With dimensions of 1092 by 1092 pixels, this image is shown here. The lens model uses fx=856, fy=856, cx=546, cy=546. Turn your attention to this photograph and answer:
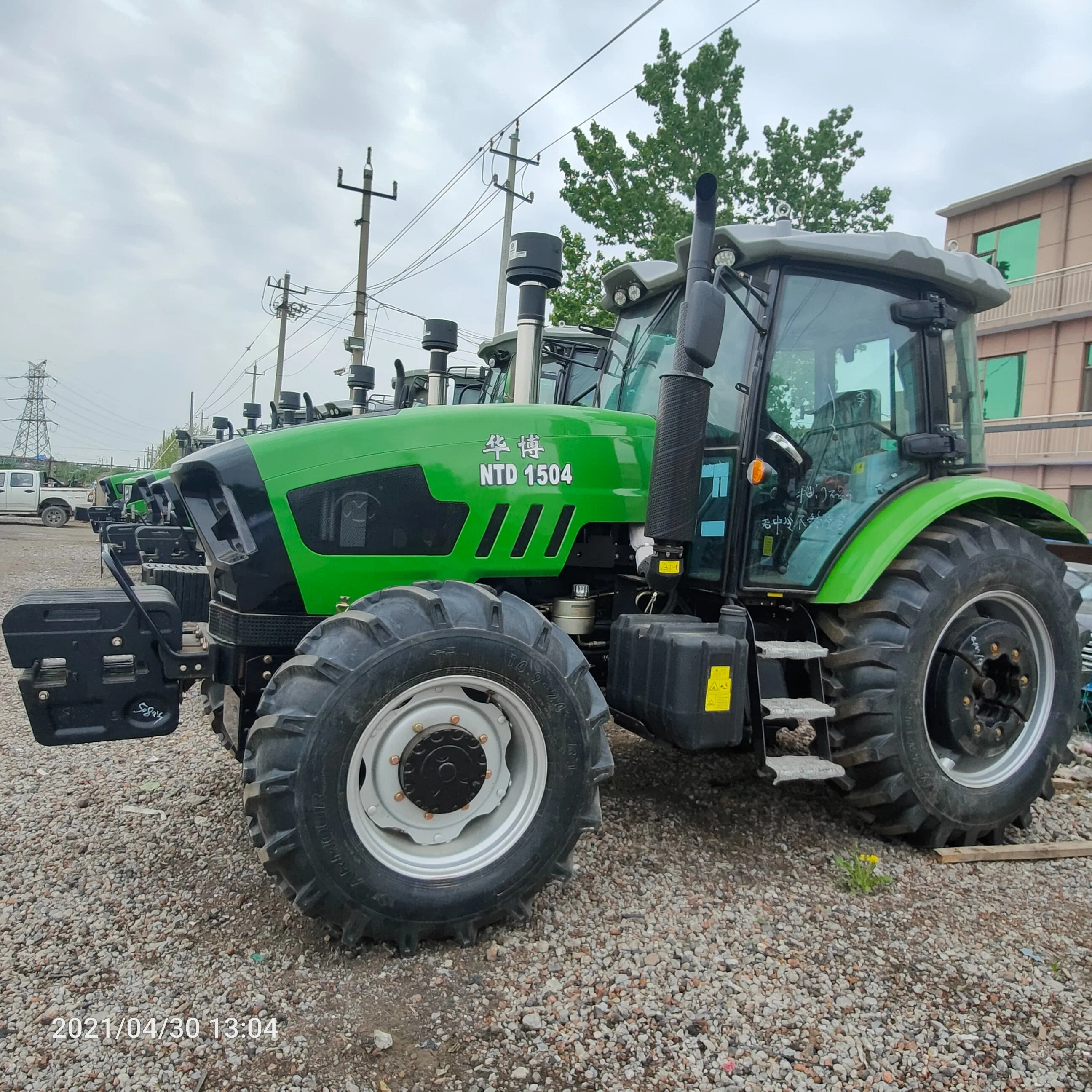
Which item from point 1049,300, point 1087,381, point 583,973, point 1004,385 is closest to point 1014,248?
point 1049,300

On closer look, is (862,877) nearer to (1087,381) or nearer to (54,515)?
(1087,381)

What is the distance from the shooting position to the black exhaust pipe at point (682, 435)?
3150 millimetres

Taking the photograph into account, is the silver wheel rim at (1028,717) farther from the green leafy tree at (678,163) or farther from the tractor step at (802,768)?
the green leafy tree at (678,163)

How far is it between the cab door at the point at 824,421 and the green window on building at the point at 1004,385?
17.7 metres

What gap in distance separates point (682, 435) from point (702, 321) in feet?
1.39

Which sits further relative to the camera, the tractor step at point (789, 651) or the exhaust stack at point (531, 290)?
the exhaust stack at point (531, 290)

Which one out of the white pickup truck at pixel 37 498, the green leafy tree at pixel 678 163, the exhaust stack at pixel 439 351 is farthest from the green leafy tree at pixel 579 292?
the white pickup truck at pixel 37 498

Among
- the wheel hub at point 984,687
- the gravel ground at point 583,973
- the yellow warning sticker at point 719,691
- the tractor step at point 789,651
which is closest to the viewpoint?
the gravel ground at point 583,973

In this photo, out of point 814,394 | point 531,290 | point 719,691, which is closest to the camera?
point 719,691

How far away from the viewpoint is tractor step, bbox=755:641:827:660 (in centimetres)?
340

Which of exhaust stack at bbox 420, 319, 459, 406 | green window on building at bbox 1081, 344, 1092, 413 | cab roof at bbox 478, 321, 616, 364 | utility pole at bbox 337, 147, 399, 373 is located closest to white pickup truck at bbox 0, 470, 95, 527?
utility pole at bbox 337, 147, 399, 373

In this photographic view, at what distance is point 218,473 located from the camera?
3004 millimetres

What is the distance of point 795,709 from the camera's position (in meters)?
3.35

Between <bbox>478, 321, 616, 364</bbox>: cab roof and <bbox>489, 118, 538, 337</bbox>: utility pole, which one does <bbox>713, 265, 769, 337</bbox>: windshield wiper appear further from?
<bbox>489, 118, 538, 337</bbox>: utility pole
